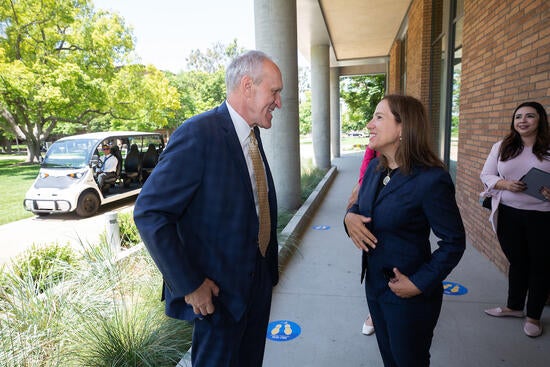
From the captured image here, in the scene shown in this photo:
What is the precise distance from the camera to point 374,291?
1.98 m

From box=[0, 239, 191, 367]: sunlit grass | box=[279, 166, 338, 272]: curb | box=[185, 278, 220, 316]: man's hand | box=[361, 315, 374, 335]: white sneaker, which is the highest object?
box=[185, 278, 220, 316]: man's hand

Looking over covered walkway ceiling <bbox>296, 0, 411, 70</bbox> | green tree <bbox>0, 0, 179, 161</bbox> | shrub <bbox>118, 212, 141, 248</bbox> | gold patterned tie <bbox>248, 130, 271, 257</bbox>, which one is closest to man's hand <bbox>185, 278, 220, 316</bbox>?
gold patterned tie <bbox>248, 130, 271, 257</bbox>

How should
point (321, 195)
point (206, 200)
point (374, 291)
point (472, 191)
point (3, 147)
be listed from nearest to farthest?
point (206, 200) → point (374, 291) → point (472, 191) → point (321, 195) → point (3, 147)

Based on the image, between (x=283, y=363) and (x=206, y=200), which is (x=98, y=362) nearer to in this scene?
(x=283, y=363)

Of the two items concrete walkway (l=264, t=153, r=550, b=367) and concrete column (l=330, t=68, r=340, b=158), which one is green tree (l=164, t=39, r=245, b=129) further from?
concrete walkway (l=264, t=153, r=550, b=367)

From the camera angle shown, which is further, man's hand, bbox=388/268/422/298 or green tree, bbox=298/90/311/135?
green tree, bbox=298/90/311/135

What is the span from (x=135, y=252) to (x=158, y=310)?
137 centimetres

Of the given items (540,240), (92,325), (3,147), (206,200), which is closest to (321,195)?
(540,240)

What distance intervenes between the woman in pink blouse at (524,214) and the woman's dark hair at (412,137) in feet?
5.53

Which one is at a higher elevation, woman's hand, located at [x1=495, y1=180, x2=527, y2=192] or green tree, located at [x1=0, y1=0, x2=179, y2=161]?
green tree, located at [x1=0, y1=0, x2=179, y2=161]

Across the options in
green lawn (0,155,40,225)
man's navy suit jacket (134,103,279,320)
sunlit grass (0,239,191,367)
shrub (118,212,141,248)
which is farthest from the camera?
green lawn (0,155,40,225)

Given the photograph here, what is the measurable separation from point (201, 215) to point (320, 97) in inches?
556

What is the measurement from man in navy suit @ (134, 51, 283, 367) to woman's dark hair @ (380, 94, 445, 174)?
65cm

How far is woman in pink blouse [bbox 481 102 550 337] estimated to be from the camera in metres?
2.95
